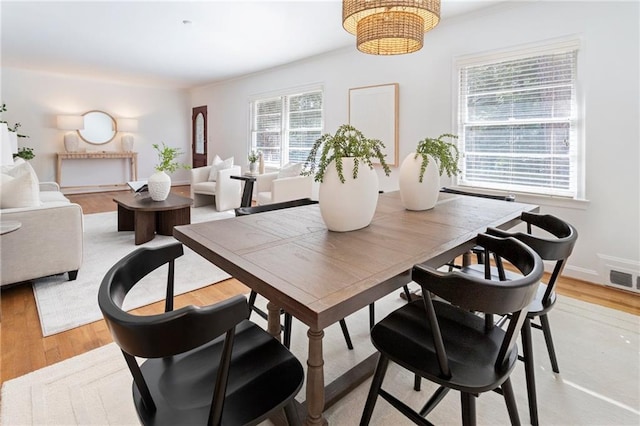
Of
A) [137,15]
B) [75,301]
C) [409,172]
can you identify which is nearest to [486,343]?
[409,172]

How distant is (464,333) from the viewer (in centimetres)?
125

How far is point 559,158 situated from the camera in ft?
10.3

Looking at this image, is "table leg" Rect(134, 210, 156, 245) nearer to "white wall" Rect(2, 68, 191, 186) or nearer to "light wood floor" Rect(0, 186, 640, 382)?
"light wood floor" Rect(0, 186, 640, 382)

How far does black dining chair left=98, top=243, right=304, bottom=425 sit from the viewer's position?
0.73 m

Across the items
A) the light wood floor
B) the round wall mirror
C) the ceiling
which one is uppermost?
the ceiling

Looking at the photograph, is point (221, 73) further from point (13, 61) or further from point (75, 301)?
point (75, 301)

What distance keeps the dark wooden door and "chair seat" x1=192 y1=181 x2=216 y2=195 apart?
2840 millimetres

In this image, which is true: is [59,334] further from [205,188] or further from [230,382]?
[205,188]

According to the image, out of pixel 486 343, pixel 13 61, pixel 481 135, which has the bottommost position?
pixel 486 343

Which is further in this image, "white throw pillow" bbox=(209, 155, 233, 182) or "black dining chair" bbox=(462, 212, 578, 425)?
"white throw pillow" bbox=(209, 155, 233, 182)

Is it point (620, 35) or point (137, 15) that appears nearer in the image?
point (620, 35)

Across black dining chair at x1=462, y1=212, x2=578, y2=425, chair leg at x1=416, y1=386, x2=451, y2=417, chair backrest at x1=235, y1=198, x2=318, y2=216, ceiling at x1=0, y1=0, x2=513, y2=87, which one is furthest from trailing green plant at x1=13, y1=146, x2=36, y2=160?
black dining chair at x1=462, y1=212, x2=578, y2=425

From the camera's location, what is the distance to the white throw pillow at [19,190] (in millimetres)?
2574

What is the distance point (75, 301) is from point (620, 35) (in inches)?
182
